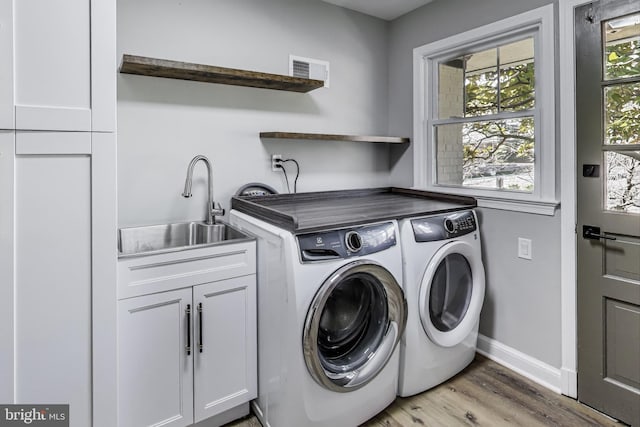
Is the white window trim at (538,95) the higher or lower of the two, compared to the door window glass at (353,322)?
higher

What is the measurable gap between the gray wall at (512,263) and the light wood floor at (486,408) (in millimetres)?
225

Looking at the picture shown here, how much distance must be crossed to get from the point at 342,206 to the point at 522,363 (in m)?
1.44

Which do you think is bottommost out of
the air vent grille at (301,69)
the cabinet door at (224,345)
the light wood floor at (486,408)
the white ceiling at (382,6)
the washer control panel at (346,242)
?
the light wood floor at (486,408)


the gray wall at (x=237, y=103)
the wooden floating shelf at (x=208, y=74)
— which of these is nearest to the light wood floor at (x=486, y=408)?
the gray wall at (x=237, y=103)

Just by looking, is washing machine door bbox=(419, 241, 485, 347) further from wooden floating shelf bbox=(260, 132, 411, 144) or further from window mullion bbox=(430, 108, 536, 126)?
wooden floating shelf bbox=(260, 132, 411, 144)

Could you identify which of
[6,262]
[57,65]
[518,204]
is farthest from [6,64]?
[518,204]

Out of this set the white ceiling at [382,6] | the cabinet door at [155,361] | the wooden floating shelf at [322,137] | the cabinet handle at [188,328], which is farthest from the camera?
the white ceiling at [382,6]

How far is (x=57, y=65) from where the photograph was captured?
4.09 feet

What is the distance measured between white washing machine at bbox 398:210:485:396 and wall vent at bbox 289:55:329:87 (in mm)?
1312

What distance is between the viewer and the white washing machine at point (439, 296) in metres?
1.94

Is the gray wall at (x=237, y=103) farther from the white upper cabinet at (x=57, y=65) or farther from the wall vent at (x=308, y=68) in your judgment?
the white upper cabinet at (x=57, y=65)

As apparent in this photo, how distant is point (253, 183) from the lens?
2.43 meters

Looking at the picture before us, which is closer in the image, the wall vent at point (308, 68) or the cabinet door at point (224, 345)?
the cabinet door at point (224, 345)

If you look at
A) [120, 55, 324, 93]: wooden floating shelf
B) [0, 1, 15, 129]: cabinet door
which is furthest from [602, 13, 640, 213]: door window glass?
[0, 1, 15, 129]: cabinet door
